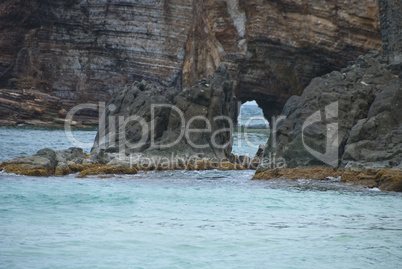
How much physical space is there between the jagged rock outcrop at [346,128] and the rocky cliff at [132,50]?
1200 inches

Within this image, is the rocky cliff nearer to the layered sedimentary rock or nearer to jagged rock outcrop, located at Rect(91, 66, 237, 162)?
the layered sedimentary rock

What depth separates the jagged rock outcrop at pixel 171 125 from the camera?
810 inches

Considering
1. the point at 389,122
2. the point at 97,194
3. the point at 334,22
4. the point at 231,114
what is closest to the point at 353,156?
the point at 389,122

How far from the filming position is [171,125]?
2127 centimetres

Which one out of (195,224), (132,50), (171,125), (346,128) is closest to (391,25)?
(346,128)

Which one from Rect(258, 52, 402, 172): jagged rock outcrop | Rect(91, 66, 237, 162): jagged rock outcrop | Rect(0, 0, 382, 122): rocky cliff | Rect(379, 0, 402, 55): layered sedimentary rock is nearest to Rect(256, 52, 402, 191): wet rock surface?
Rect(258, 52, 402, 172): jagged rock outcrop

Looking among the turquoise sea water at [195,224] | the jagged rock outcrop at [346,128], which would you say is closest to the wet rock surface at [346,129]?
the jagged rock outcrop at [346,128]

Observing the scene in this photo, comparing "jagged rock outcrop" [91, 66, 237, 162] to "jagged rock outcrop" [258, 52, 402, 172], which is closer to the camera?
"jagged rock outcrop" [258, 52, 402, 172]

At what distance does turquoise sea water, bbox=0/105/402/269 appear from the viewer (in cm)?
866

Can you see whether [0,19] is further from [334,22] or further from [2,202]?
[2,202]

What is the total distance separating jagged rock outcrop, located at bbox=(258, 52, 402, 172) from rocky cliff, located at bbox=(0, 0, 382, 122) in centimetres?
3047

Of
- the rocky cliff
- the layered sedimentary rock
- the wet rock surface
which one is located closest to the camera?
the wet rock surface

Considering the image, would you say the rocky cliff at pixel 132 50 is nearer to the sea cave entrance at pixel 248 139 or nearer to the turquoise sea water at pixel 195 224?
the sea cave entrance at pixel 248 139

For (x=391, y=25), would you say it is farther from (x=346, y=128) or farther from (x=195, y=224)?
(x=195, y=224)
